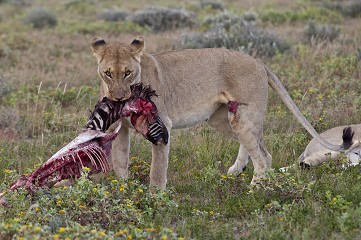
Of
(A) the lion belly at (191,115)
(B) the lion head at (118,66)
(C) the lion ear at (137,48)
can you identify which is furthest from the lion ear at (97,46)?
(A) the lion belly at (191,115)

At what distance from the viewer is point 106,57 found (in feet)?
20.3

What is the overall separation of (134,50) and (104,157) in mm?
1003

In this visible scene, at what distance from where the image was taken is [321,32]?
554 inches

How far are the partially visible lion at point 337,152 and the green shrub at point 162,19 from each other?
9.18 metres

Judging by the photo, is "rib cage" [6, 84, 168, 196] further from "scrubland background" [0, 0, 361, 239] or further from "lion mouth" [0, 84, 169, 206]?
"scrubland background" [0, 0, 361, 239]

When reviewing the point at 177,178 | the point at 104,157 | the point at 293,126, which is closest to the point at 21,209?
the point at 104,157

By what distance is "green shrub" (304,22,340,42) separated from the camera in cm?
1398

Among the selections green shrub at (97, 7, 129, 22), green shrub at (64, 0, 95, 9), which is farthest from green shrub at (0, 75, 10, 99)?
green shrub at (64, 0, 95, 9)

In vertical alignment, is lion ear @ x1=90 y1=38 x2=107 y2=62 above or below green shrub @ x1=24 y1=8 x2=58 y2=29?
above

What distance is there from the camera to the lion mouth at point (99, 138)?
6.06m

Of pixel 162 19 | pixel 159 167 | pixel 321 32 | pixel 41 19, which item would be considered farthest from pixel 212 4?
pixel 159 167

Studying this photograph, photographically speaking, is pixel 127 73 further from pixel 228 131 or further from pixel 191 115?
pixel 228 131

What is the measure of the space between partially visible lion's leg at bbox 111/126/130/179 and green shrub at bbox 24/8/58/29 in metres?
11.4

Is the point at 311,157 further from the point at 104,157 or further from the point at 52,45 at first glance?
the point at 52,45
